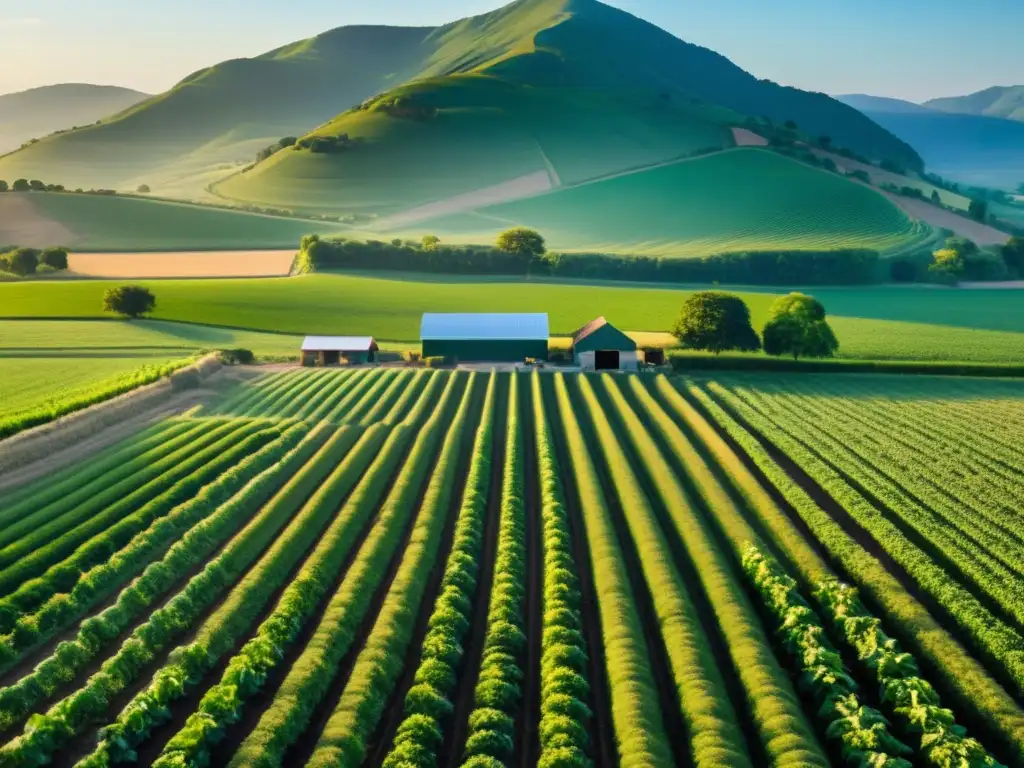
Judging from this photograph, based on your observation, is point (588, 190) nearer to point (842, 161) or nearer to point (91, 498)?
point (842, 161)

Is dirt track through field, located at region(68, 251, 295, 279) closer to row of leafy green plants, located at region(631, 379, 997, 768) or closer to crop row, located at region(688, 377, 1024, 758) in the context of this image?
crop row, located at region(688, 377, 1024, 758)

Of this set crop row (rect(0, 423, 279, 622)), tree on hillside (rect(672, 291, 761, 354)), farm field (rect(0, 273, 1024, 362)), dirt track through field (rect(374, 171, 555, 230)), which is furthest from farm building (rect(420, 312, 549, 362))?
dirt track through field (rect(374, 171, 555, 230))

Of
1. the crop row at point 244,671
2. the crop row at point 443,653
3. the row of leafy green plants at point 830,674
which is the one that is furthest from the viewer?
the crop row at point 443,653

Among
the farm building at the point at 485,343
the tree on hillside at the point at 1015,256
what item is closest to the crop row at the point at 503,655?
the farm building at the point at 485,343

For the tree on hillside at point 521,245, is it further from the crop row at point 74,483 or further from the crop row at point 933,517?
the crop row at point 74,483

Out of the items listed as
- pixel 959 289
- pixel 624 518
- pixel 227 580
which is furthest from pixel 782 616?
pixel 959 289

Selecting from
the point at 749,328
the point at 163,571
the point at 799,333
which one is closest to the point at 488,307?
the point at 749,328
